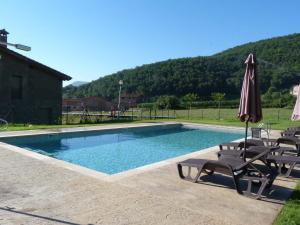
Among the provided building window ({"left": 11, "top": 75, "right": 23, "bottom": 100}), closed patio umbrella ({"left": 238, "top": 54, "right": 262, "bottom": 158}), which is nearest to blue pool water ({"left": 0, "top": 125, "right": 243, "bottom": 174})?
closed patio umbrella ({"left": 238, "top": 54, "right": 262, "bottom": 158})

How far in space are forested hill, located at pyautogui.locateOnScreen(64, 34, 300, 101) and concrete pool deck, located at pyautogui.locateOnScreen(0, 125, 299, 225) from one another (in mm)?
46797

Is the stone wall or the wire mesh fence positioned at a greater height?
the stone wall

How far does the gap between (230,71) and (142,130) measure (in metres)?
50.0

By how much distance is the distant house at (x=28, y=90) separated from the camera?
816 inches

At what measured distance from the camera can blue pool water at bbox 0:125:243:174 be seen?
11.0 metres

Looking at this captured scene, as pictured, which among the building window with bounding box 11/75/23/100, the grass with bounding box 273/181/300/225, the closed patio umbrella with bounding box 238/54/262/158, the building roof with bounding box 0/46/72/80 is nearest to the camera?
the grass with bounding box 273/181/300/225

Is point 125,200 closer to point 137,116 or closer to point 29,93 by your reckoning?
point 29,93

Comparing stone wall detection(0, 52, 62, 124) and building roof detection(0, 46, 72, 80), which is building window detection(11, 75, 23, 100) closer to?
stone wall detection(0, 52, 62, 124)

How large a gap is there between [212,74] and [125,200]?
208 ft

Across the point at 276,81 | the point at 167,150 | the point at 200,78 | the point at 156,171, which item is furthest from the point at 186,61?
the point at 156,171

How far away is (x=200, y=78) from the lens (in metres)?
67.6

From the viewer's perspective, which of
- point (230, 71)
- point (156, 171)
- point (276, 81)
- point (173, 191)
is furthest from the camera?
point (230, 71)

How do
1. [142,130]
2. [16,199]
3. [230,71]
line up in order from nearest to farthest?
[16,199] → [142,130] → [230,71]

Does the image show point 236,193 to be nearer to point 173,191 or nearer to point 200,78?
point 173,191
